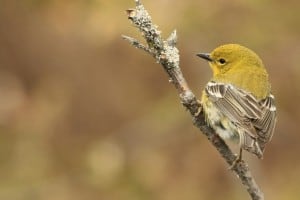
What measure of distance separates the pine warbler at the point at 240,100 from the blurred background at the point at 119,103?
1544 mm

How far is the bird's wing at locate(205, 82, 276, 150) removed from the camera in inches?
193

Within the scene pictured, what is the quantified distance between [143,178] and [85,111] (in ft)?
4.60

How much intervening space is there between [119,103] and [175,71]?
5441 millimetres

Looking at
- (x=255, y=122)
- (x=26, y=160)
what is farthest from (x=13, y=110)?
(x=255, y=122)

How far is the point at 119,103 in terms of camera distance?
9320 millimetres

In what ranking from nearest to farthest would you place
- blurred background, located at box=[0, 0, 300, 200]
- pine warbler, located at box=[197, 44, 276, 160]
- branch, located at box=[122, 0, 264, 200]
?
branch, located at box=[122, 0, 264, 200] < pine warbler, located at box=[197, 44, 276, 160] < blurred background, located at box=[0, 0, 300, 200]

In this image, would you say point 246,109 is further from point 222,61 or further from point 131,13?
point 131,13

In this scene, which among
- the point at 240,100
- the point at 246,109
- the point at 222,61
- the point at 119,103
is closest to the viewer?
the point at 246,109

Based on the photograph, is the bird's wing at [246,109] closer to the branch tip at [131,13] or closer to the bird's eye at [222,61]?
the bird's eye at [222,61]

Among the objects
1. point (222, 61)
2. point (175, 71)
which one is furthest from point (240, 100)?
point (175, 71)

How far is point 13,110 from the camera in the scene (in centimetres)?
840

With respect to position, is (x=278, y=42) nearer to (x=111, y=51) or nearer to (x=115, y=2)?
(x=115, y=2)

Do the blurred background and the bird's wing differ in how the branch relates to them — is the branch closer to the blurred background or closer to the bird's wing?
the bird's wing

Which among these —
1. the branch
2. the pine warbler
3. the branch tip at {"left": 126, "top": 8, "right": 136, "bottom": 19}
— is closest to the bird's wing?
the pine warbler
